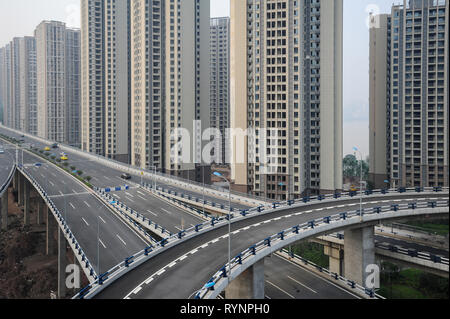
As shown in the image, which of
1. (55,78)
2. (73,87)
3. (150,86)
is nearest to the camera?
(150,86)

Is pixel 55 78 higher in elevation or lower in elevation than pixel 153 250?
higher

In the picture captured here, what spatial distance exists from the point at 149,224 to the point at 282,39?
55.3m

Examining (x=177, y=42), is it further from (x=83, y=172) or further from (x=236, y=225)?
(x=236, y=225)

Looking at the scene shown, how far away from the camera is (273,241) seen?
35375mm

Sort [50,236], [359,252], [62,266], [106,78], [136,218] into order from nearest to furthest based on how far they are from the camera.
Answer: [359,252] < [136,218] < [62,266] < [50,236] < [106,78]

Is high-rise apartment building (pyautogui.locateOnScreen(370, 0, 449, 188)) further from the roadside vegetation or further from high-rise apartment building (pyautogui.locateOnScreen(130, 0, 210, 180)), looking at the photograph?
high-rise apartment building (pyautogui.locateOnScreen(130, 0, 210, 180))

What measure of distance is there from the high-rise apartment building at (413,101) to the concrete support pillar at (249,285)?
75.9m

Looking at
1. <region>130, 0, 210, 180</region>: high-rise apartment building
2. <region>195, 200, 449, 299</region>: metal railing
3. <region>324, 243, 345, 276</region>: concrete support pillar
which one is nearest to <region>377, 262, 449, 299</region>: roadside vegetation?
<region>324, 243, 345, 276</region>: concrete support pillar

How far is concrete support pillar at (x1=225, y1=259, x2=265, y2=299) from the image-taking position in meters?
32.6

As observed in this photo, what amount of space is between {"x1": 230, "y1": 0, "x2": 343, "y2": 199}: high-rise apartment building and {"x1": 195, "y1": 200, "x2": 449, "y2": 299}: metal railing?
44.5 meters

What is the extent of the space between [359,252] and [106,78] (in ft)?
418

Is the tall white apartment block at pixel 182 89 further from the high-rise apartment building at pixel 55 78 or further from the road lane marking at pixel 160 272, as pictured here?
the high-rise apartment building at pixel 55 78

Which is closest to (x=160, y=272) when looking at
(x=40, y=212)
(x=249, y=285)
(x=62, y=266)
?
(x=249, y=285)

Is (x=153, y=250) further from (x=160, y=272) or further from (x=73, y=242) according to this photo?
(x=73, y=242)
